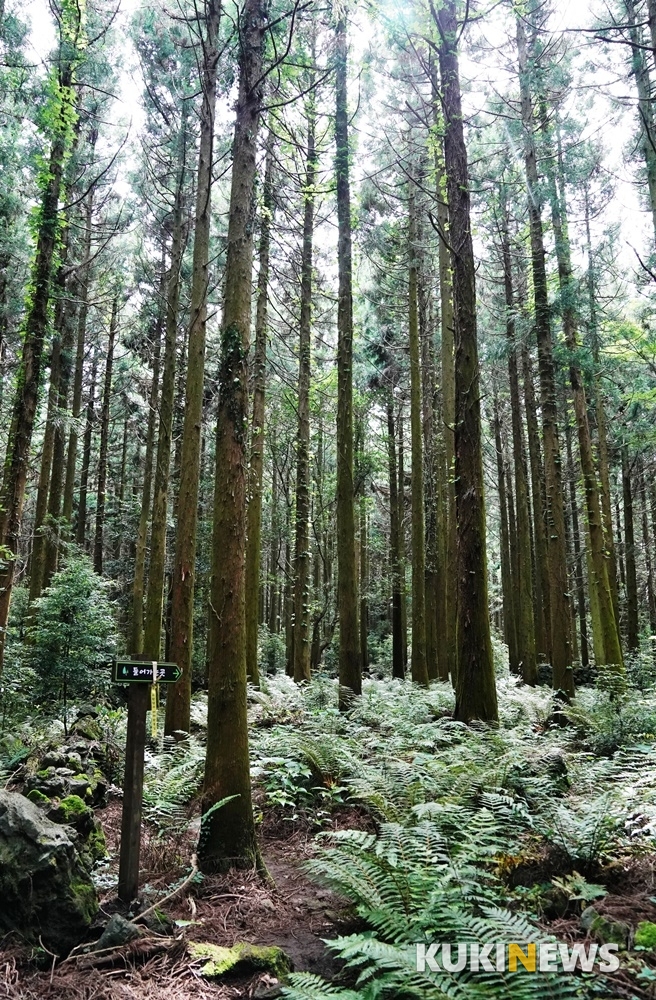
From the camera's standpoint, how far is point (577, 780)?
18.0ft

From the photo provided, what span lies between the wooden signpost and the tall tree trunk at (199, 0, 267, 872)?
0.65m

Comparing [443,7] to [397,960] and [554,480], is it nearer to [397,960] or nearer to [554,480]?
[554,480]

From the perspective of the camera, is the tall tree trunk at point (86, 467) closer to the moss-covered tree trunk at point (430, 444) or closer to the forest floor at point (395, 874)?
the moss-covered tree trunk at point (430, 444)

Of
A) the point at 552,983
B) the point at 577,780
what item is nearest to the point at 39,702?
the point at 577,780

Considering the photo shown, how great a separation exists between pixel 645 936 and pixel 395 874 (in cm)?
134

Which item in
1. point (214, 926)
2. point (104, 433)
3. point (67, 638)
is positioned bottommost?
point (214, 926)

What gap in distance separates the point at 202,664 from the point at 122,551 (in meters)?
14.2

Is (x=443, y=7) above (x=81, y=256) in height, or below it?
below

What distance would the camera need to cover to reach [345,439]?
1057cm

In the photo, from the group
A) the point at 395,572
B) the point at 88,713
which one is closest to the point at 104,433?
the point at 395,572

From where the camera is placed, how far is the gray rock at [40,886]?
10.9ft

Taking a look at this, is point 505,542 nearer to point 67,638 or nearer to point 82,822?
point 67,638

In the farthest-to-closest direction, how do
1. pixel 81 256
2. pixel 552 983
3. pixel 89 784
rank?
pixel 81 256 < pixel 89 784 < pixel 552 983

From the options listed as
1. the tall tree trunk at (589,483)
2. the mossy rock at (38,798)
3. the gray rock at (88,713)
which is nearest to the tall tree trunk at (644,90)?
the tall tree trunk at (589,483)
